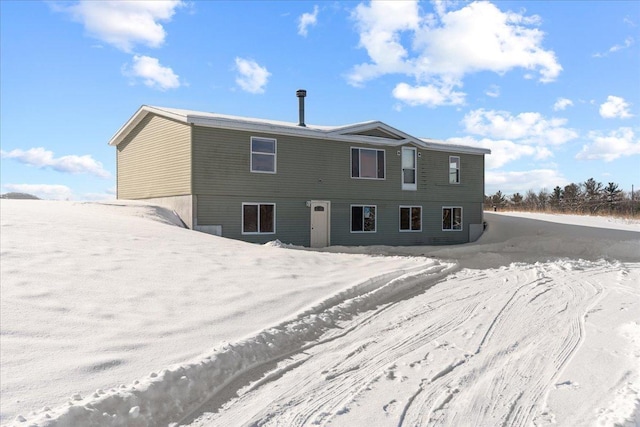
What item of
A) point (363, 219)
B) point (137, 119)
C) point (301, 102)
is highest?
point (301, 102)

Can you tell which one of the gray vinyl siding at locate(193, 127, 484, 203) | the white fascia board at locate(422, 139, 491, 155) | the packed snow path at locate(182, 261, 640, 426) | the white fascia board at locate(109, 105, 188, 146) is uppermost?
the white fascia board at locate(109, 105, 188, 146)

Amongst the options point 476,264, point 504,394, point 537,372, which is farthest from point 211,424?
point 476,264

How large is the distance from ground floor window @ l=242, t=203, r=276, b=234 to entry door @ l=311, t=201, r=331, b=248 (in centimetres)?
174

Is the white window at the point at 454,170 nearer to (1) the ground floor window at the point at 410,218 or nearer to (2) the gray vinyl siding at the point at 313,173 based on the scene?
(2) the gray vinyl siding at the point at 313,173

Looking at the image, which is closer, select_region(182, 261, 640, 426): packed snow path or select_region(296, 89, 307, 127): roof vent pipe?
select_region(182, 261, 640, 426): packed snow path

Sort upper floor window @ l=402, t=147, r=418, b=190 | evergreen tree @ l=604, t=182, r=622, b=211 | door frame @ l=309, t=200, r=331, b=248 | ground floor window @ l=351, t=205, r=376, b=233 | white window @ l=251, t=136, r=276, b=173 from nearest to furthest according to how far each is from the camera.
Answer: white window @ l=251, t=136, r=276, b=173 < door frame @ l=309, t=200, r=331, b=248 < ground floor window @ l=351, t=205, r=376, b=233 < upper floor window @ l=402, t=147, r=418, b=190 < evergreen tree @ l=604, t=182, r=622, b=211

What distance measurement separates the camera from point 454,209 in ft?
73.4

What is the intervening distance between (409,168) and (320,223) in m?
5.39

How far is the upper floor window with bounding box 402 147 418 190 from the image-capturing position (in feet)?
66.9

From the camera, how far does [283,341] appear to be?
5.14 meters

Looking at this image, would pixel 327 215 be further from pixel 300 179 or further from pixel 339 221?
pixel 300 179

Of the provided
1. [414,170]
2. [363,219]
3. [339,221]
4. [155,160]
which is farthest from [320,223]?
[155,160]

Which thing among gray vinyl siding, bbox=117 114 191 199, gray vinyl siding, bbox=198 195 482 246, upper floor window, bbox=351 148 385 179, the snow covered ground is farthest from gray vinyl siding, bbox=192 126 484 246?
the snow covered ground

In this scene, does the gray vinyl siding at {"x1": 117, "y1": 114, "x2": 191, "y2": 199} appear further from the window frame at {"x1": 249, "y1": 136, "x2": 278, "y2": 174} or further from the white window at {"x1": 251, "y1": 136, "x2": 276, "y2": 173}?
the white window at {"x1": 251, "y1": 136, "x2": 276, "y2": 173}
